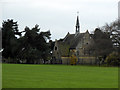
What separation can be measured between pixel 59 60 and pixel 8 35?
195 ft

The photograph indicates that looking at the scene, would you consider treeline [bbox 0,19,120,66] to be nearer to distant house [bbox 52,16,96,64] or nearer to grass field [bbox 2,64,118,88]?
distant house [bbox 52,16,96,64]

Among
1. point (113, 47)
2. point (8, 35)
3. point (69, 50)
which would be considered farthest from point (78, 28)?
point (8, 35)

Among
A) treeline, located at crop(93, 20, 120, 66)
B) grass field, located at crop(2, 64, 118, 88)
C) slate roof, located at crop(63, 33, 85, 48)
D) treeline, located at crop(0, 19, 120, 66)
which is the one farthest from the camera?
slate roof, located at crop(63, 33, 85, 48)

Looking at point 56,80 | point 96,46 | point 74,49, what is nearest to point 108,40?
point 96,46

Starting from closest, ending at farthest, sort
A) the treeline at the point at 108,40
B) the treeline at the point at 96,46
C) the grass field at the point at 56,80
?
the grass field at the point at 56,80, the treeline at the point at 96,46, the treeline at the point at 108,40

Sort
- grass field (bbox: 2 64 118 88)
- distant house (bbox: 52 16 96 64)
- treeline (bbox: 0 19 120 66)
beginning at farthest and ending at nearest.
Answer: distant house (bbox: 52 16 96 64) → treeline (bbox: 0 19 120 66) → grass field (bbox: 2 64 118 88)

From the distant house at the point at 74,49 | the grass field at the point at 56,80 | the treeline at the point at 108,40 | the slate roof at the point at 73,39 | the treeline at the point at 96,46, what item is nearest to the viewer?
the grass field at the point at 56,80

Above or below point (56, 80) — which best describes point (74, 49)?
above

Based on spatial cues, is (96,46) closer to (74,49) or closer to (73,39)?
(74,49)

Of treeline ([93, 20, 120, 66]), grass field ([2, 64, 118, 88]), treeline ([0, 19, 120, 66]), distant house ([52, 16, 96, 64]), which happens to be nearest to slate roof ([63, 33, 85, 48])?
distant house ([52, 16, 96, 64])

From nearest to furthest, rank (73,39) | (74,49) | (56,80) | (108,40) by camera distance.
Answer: (56,80) → (108,40) → (74,49) → (73,39)

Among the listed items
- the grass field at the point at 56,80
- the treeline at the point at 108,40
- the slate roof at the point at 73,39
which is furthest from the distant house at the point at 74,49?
the grass field at the point at 56,80

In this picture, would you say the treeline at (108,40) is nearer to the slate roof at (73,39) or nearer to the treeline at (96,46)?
the treeline at (96,46)

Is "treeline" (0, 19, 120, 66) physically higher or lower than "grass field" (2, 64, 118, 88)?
higher
